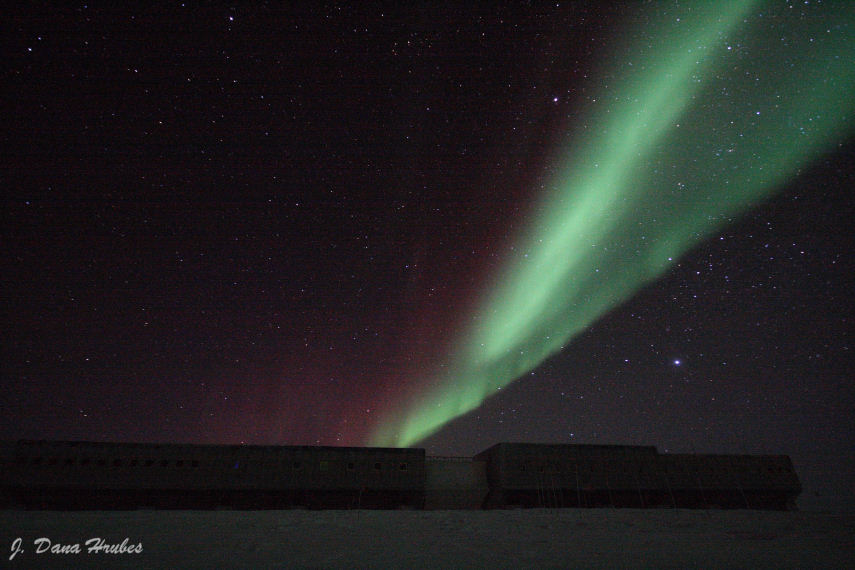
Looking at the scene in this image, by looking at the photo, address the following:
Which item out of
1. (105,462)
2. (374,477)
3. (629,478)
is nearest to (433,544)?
(374,477)

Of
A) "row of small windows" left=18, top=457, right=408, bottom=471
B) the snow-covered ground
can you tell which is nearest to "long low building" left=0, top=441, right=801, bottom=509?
"row of small windows" left=18, top=457, right=408, bottom=471

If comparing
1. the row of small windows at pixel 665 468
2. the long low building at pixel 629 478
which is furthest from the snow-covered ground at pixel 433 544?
the row of small windows at pixel 665 468

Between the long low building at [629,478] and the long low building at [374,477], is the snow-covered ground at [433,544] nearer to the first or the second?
the long low building at [374,477]

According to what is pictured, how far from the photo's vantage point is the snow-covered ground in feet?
33.4

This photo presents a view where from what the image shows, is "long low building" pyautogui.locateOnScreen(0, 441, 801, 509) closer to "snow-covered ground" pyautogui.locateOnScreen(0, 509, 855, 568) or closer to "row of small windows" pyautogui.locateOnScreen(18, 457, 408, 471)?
"row of small windows" pyautogui.locateOnScreen(18, 457, 408, 471)

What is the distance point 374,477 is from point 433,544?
23.7 metres

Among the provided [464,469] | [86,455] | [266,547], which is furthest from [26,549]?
[464,469]

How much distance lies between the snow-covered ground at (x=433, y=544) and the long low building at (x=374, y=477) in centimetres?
1563

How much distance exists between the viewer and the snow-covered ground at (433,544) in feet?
33.4

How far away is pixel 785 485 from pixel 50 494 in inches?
2547

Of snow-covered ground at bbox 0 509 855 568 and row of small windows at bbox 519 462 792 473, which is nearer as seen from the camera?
snow-covered ground at bbox 0 509 855 568

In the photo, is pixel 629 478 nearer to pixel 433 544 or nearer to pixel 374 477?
pixel 374 477

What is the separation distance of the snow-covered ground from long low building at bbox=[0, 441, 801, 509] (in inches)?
615

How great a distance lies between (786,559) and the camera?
1098 cm
